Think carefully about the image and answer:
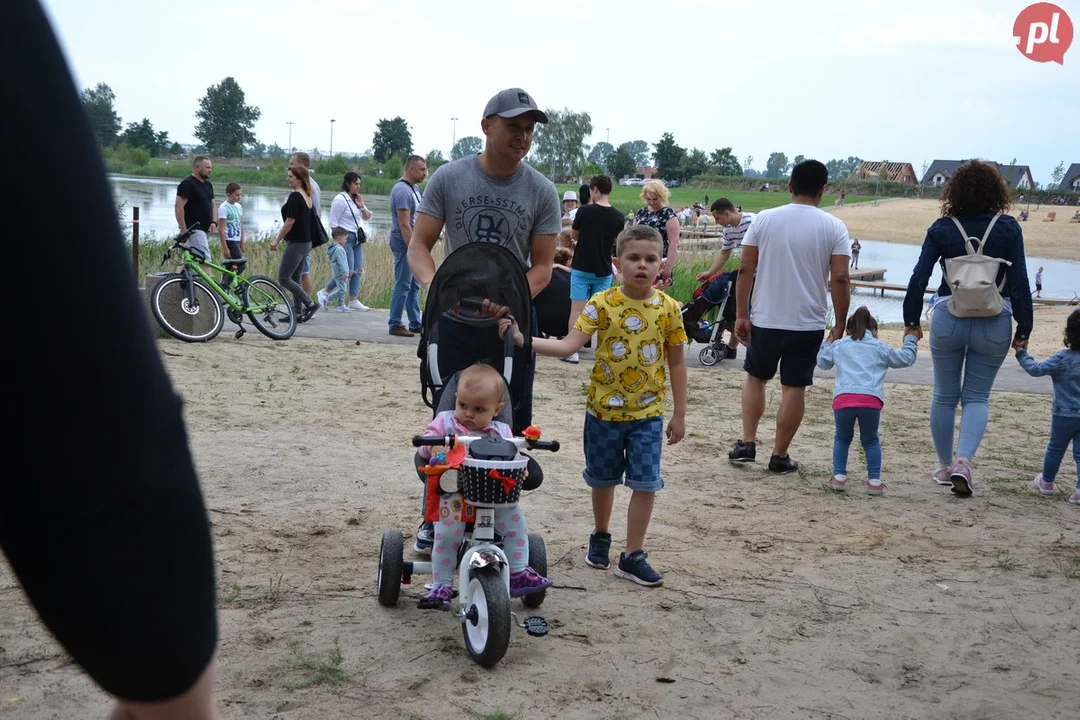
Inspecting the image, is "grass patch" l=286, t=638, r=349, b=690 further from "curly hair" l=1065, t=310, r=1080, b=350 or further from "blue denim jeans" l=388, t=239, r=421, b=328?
"blue denim jeans" l=388, t=239, r=421, b=328

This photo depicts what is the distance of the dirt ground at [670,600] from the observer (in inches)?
152

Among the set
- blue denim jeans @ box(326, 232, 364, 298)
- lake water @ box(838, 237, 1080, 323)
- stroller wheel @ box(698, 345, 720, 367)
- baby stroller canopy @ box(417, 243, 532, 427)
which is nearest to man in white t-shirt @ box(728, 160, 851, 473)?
baby stroller canopy @ box(417, 243, 532, 427)

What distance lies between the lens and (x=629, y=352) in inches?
201

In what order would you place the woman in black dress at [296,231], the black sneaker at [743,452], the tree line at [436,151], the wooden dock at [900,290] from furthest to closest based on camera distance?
the tree line at [436,151] → the wooden dock at [900,290] → the woman in black dress at [296,231] → the black sneaker at [743,452]

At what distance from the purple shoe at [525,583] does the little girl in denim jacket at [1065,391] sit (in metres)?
4.11

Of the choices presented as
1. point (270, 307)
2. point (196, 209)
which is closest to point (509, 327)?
point (270, 307)

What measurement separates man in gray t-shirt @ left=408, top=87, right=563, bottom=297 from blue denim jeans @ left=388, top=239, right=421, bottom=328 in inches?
295

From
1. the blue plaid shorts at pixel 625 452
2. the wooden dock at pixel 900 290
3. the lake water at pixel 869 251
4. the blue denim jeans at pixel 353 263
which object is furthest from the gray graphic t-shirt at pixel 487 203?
the wooden dock at pixel 900 290

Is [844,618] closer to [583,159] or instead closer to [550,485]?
[550,485]

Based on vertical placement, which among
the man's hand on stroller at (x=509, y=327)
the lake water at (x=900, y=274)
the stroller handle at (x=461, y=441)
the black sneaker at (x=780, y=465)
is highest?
the man's hand on stroller at (x=509, y=327)

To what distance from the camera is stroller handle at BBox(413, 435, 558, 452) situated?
414cm

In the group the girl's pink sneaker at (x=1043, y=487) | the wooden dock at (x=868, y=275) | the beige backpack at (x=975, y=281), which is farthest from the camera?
the wooden dock at (x=868, y=275)

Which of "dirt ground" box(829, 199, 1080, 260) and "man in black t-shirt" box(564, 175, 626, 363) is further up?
"man in black t-shirt" box(564, 175, 626, 363)

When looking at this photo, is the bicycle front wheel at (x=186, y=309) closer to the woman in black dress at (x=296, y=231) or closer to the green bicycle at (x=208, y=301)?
the green bicycle at (x=208, y=301)
